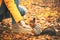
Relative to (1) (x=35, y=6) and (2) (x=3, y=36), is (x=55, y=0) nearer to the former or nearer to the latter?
(1) (x=35, y=6)

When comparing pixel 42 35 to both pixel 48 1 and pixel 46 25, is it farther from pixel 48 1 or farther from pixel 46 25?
pixel 48 1

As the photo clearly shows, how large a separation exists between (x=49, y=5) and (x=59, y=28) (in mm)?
266

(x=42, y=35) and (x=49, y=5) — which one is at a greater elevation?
(x=49, y=5)

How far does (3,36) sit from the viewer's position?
2.82 meters

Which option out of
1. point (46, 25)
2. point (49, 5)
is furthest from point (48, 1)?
point (46, 25)

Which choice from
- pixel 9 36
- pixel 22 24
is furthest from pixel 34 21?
pixel 9 36

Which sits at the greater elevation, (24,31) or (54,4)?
(54,4)

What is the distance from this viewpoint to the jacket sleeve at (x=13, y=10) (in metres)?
2.82

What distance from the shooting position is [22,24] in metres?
2.84

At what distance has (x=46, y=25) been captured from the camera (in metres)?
2.82

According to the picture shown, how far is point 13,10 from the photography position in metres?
2.83

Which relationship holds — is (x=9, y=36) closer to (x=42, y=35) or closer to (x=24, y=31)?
(x=24, y=31)

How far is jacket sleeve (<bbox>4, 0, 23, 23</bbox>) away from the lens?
2816 millimetres

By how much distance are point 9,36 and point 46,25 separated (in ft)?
1.32
